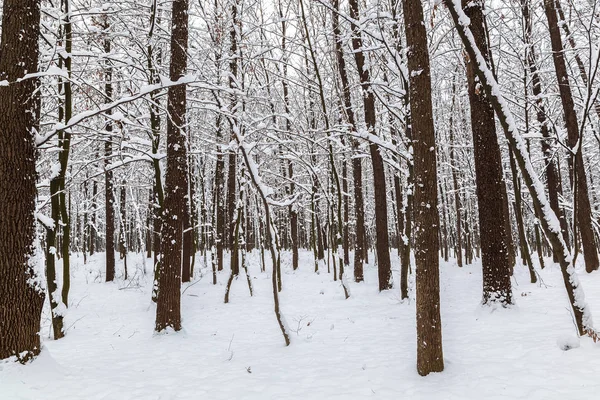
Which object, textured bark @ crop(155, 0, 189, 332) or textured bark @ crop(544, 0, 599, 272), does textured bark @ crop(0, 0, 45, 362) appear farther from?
textured bark @ crop(544, 0, 599, 272)

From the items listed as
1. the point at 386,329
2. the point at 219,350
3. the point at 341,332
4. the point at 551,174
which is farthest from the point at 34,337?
the point at 551,174

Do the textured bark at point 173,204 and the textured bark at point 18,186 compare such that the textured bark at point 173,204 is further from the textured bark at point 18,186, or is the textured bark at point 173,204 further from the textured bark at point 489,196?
the textured bark at point 489,196

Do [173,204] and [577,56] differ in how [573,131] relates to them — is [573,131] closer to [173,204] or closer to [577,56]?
[577,56]

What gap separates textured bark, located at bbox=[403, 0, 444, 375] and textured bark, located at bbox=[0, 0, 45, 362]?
4697 millimetres

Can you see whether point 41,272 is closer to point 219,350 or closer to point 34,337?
point 34,337

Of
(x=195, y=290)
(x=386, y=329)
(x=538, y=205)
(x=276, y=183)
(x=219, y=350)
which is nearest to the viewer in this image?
(x=538, y=205)

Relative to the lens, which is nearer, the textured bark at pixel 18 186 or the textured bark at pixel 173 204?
the textured bark at pixel 18 186

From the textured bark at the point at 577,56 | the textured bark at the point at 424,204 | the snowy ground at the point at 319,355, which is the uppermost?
the textured bark at the point at 577,56

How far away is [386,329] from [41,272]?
546cm

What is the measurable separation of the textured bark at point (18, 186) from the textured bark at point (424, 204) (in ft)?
15.4

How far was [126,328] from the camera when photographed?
24.7ft

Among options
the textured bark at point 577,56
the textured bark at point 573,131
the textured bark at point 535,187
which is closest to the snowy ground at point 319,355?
the textured bark at point 535,187

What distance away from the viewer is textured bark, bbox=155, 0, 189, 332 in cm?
679

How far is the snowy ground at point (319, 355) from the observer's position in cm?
389
